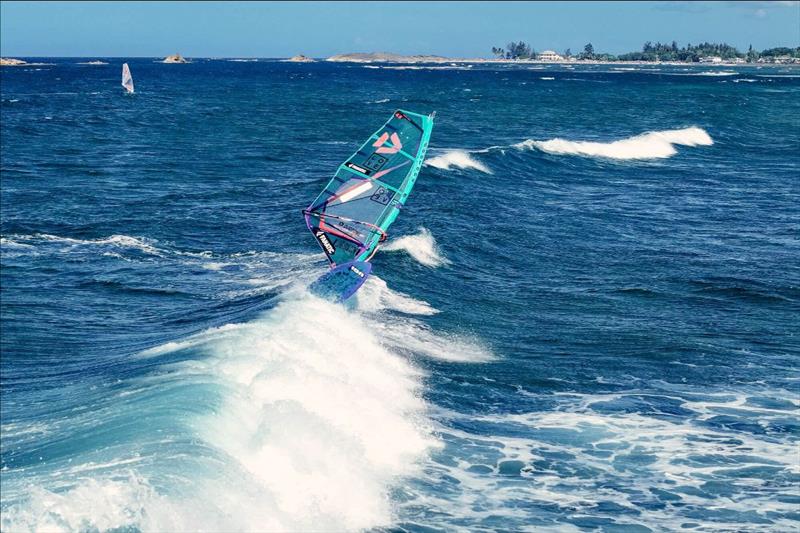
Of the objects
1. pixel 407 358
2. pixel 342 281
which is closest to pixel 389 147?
pixel 342 281

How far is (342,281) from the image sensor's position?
25312mm

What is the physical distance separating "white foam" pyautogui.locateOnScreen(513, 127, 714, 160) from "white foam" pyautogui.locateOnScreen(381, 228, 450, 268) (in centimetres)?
2540

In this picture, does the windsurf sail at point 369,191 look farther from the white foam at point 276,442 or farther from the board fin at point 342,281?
the white foam at point 276,442

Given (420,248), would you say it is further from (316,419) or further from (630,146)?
(630,146)

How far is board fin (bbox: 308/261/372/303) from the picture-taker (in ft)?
80.4

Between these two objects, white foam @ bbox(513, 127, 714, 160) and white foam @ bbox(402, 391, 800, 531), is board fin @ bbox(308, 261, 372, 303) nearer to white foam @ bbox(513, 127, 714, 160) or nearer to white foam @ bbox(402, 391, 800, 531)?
white foam @ bbox(402, 391, 800, 531)

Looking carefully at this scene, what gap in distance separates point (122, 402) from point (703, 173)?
41300 millimetres

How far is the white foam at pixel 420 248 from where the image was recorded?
99.0 feet

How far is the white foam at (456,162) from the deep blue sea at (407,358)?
163 cm

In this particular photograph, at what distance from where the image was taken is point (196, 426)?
15.6 m

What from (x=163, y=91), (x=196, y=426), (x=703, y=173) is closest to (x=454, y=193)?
(x=703, y=173)

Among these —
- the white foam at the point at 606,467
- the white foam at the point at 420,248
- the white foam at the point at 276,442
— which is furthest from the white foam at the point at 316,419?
the white foam at the point at 420,248

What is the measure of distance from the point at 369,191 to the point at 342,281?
3014 mm

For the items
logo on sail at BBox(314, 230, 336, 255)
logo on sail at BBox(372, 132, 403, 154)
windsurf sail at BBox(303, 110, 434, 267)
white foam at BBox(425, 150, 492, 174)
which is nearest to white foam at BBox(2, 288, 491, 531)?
logo on sail at BBox(314, 230, 336, 255)
